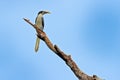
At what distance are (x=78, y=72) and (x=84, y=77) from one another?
9.5 inches

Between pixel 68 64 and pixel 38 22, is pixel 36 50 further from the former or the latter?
pixel 68 64

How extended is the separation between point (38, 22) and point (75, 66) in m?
8.99

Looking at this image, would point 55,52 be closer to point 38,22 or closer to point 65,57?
point 65,57

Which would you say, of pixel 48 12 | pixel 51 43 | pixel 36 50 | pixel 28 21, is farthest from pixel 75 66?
pixel 48 12

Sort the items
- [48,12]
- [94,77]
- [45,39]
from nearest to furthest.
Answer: [94,77]
[45,39]
[48,12]

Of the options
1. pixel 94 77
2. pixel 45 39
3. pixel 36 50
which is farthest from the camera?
pixel 36 50

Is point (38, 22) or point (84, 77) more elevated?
point (38, 22)

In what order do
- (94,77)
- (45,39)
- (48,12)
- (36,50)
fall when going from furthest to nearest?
(48,12)
(36,50)
(45,39)
(94,77)

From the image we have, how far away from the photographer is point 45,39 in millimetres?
15320

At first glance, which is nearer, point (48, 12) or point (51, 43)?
point (51, 43)

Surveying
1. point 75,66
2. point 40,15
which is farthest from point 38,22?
point 75,66

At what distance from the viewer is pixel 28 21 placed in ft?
51.8

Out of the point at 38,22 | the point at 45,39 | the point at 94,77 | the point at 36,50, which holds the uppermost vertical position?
the point at 38,22

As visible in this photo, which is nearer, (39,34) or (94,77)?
(94,77)
